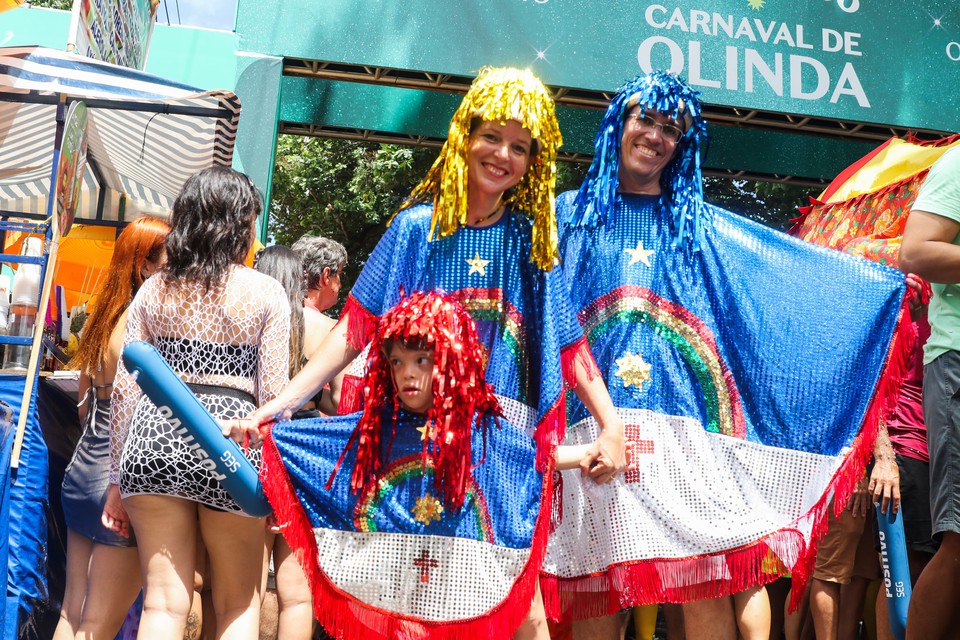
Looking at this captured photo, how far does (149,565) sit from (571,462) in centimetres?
125

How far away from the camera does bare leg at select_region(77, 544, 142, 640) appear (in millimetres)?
3375

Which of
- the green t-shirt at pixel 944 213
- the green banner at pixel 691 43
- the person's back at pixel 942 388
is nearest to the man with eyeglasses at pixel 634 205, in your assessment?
the person's back at pixel 942 388

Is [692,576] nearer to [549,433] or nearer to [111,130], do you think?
[549,433]

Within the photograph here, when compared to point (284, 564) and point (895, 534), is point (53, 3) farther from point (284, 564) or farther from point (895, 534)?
point (895, 534)

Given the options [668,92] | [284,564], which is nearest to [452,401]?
[668,92]

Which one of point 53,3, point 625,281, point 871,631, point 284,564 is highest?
point 53,3

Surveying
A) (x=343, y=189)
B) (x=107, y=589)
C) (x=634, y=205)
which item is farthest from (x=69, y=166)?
(x=343, y=189)

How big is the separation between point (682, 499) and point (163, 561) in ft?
5.42

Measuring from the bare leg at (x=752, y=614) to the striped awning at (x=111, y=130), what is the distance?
3.25m

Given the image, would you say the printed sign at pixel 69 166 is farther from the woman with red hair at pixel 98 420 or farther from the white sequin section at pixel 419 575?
the white sequin section at pixel 419 575

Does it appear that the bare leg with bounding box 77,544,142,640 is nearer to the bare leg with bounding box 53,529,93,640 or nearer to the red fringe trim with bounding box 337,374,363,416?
the bare leg with bounding box 53,529,93,640

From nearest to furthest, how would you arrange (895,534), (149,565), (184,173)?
(149,565)
(895,534)
(184,173)

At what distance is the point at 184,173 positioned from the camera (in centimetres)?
657

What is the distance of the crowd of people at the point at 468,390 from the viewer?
273 centimetres
